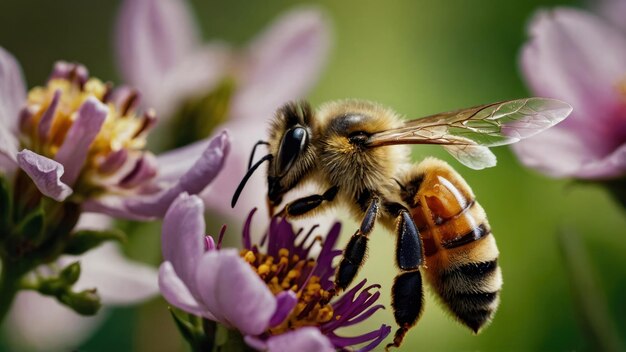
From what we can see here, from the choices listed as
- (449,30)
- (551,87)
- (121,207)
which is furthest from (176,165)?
(449,30)

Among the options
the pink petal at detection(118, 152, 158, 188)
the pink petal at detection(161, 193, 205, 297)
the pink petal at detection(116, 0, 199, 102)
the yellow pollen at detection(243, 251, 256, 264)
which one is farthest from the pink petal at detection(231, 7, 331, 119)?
the pink petal at detection(161, 193, 205, 297)

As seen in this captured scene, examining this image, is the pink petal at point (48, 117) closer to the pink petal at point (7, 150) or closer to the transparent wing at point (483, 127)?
the pink petal at point (7, 150)

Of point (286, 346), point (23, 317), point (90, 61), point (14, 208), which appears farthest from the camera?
point (90, 61)

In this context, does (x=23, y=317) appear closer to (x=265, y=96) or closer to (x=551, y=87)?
(x=265, y=96)

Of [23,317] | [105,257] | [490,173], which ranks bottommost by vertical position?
[23,317]

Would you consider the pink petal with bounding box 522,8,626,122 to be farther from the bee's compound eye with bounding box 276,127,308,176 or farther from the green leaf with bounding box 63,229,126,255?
the green leaf with bounding box 63,229,126,255

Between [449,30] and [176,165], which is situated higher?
[449,30]
